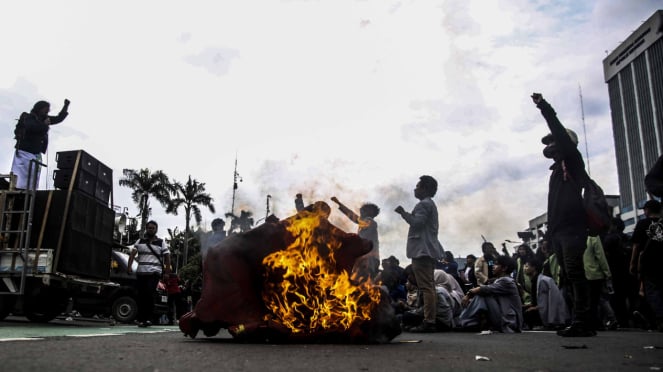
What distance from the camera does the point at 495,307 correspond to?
9242mm

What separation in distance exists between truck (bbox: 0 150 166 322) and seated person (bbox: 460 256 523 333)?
6.32 m

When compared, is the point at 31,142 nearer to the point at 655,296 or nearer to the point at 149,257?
the point at 149,257

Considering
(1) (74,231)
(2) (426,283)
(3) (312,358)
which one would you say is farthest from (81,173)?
(3) (312,358)

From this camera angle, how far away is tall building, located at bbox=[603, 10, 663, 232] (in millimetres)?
112125

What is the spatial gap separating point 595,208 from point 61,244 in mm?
7898

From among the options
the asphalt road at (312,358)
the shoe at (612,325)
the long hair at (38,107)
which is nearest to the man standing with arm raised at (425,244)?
the shoe at (612,325)

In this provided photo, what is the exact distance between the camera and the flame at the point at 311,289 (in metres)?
5.32

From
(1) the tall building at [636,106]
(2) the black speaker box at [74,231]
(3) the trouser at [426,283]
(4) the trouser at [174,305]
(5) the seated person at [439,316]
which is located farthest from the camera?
(1) the tall building at [636,106]

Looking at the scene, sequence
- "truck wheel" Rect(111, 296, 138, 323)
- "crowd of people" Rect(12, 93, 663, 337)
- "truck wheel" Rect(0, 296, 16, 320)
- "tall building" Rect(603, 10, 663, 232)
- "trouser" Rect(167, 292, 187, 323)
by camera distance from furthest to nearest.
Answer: "tall building" Rect(603, 10, 663, 232), "trouser" Rect(167, 292, 187, 323), "truck wheel" Rect(111, 296, 138, 323), "truck wheel" Rect(0, 296, 16, 320), "crowd of people" Rect(12, 93, 663, 337)

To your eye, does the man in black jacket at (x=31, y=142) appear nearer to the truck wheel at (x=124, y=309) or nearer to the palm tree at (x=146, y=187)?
the truck wheel at (x=124, y=309)

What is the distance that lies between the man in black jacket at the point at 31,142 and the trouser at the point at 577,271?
7886mm

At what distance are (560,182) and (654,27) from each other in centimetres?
12362

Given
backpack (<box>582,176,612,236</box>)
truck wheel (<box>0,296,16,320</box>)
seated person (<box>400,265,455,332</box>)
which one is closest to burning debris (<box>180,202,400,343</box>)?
backpack (<box>582,176,612,236</box>)

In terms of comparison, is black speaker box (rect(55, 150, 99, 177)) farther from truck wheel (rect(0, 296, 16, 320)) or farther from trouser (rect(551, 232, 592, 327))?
trouser (rect(551, 232, 592, 327))
